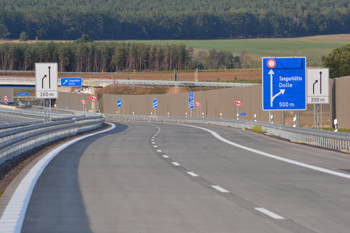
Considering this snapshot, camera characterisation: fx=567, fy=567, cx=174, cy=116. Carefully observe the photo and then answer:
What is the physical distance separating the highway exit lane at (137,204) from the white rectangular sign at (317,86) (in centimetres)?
1443

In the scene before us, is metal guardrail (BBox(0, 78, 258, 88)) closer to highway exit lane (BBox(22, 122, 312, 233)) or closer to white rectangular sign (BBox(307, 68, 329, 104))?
white rectangular sign (BBox(307, 68, 329, 104))

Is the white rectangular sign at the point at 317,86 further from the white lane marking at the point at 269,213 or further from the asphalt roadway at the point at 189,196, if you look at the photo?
the white lane marking at the point at 269,213

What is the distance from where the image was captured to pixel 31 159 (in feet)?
56.3

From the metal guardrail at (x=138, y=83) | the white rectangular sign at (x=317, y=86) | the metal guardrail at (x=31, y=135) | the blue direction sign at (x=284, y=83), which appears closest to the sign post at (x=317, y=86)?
the white rectangular sign at (x=317, y=86)

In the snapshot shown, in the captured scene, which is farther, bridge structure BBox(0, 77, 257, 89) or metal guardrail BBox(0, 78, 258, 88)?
metal guardrail BBox(0, 78, 258, 88)

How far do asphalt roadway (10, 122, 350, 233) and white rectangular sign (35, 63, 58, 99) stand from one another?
13824mm

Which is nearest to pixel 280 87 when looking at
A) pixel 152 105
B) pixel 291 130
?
pixel 291 130

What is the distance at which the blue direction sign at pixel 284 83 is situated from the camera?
2917 centimetres

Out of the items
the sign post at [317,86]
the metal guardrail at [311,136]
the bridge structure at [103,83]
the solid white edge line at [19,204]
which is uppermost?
the bridge structure at [103,83]

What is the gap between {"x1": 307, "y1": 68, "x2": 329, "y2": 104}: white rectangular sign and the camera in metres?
27.7

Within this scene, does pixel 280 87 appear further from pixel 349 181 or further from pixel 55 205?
pixel 55 205

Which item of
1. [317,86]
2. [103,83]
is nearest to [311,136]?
[317,86]

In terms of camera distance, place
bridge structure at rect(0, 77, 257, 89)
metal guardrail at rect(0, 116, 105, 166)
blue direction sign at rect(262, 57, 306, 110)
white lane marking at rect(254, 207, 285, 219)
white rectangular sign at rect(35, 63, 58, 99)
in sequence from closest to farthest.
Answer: white lane marking at rect(254, 207, 285, 219) → metal guardrail at rect(0, 116, 105, 166) → blue direction sign at rect(262, 57, 306, 110) → white rectangular sign at rect(35, 63, 58, 99) → bridge structure at rect(0, 77, 257, 89)

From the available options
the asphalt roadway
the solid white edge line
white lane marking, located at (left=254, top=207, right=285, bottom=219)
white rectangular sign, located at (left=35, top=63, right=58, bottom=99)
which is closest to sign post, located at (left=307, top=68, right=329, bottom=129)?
Result: the asphalt roadway
